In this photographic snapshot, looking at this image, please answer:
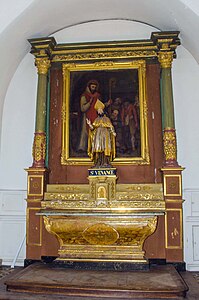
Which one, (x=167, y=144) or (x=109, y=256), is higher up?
(x=167, y=144)

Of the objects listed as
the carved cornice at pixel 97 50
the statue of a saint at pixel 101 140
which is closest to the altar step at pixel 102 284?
the statue of a saint at pixel 101 140

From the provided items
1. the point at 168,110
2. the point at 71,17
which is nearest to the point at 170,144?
the point at 168,110

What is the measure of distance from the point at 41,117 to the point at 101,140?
3.38ft

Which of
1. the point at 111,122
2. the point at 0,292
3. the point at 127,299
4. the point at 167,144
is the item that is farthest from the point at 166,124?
the point at 0,292

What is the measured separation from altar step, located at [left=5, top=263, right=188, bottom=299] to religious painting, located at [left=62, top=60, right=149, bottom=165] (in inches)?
69.5

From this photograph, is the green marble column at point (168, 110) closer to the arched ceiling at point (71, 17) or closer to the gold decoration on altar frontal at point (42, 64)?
the arched ceiling at point (71, 17)

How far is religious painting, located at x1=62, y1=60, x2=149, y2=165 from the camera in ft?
18.3

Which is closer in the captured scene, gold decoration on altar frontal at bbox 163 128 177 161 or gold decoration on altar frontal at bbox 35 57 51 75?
gold decoration on altar frontal at bbox 163 128 177 161

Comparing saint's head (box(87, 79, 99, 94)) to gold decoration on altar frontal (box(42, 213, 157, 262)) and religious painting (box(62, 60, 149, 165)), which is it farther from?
gold decoration on altar frontal (box(42, 213, 157, 262))

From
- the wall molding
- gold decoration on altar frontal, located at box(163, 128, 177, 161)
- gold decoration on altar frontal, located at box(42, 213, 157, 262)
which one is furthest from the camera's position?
the wall molding

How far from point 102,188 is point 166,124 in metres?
1.34

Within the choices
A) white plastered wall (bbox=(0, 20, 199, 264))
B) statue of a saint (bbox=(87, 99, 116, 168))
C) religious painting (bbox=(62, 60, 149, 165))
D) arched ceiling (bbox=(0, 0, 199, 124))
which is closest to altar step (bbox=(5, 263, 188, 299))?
white plastered wall (bbox=(0, 20, 199, 264))

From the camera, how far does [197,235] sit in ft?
17.5

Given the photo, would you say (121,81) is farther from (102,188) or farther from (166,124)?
(102,188)
